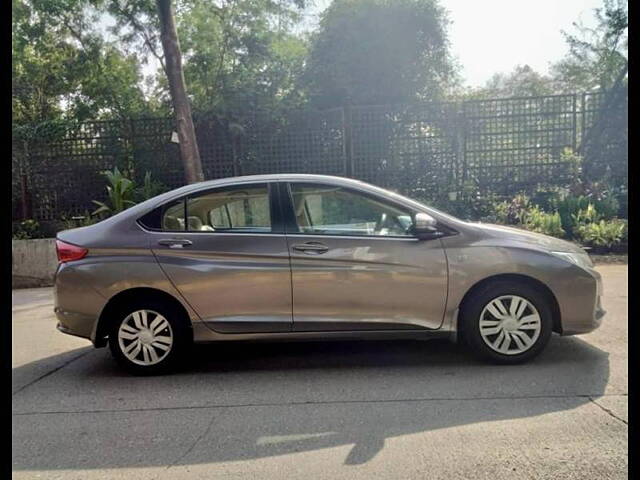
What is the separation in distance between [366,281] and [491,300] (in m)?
1.03

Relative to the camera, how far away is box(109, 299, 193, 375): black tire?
437 cm

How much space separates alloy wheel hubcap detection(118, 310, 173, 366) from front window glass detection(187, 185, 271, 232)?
0.83 meters

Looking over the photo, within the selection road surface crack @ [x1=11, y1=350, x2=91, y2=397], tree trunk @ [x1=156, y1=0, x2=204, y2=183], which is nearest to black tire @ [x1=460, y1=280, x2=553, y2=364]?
road surface crack @ [x1=11, y1=350, x2=91, y2=397]

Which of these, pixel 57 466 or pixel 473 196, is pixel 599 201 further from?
pixel 57 466

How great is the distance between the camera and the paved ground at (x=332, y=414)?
2.94 m

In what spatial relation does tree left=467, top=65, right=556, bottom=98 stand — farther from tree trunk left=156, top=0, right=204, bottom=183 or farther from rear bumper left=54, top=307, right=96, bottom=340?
rear bumper left=54, top=307, right=96, bottom=340

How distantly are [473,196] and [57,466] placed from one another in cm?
1016

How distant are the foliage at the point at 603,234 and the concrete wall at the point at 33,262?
983cm

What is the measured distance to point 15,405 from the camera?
4016mm

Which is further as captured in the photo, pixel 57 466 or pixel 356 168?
pixel 356 168

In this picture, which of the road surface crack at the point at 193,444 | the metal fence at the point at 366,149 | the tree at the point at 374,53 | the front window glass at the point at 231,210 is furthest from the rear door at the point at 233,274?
the tree at the point at 374,53

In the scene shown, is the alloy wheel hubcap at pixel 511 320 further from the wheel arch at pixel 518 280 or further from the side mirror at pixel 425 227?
the side mirror at pixel 425 227

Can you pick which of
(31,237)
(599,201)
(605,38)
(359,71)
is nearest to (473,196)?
(599,201)

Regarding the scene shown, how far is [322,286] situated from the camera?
4285mm
